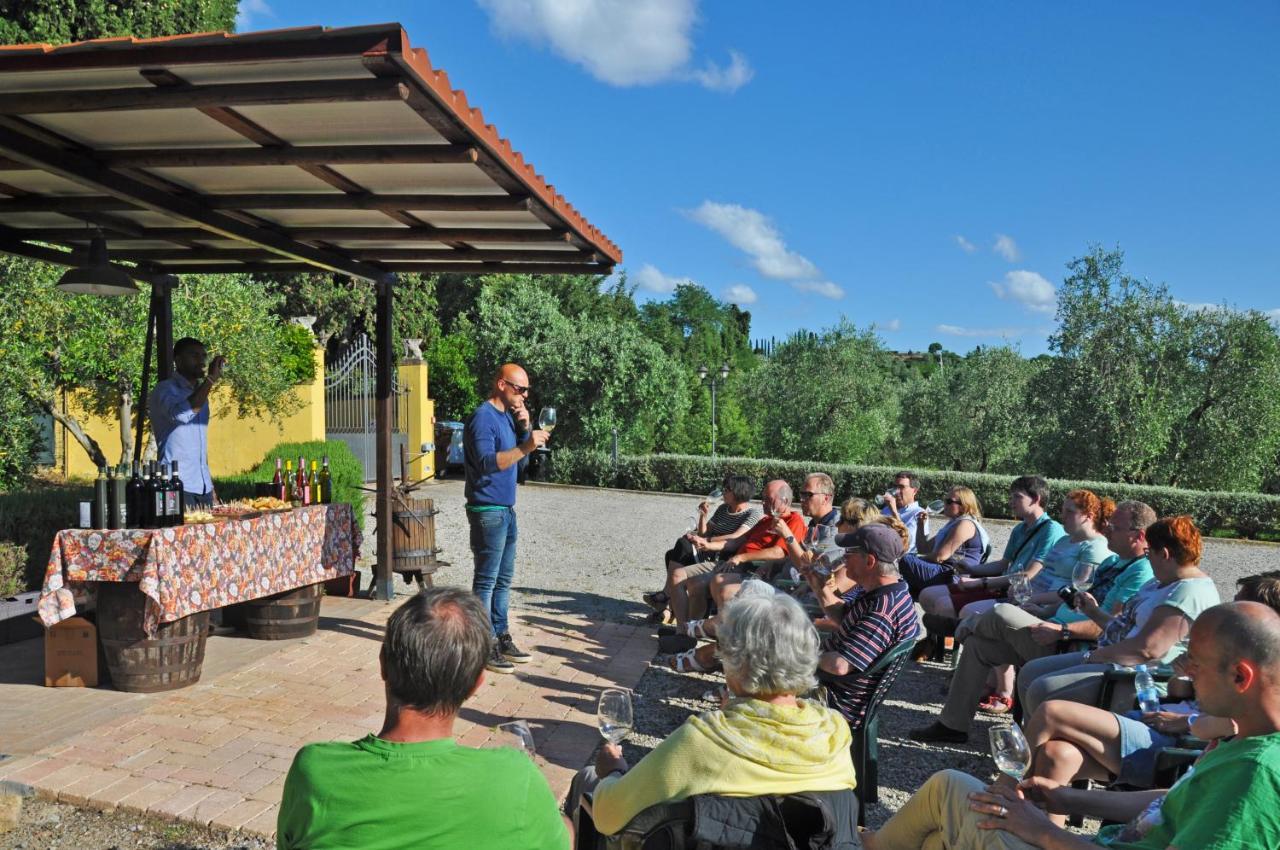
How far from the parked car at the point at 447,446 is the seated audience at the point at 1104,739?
19927 mm

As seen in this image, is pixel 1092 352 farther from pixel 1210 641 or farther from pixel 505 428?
pixel 1210 641

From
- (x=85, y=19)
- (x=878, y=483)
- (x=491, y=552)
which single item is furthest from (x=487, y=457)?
(x=878, y=483)

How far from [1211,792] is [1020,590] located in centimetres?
309

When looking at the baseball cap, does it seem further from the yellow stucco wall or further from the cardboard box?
the yellow stucco wall

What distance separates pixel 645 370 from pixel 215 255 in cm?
1689

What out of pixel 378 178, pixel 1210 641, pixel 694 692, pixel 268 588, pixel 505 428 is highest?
pixel 378 178

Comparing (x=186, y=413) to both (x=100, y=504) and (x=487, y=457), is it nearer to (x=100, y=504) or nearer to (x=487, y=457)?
(x=100, y=504)

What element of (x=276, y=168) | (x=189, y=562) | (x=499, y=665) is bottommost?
(x=499, y=665)

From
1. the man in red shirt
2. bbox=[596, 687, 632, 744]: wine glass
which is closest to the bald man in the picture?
the man in red shirt

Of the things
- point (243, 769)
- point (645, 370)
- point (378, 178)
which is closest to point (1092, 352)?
point (645, 370)

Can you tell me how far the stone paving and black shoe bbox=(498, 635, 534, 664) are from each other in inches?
2.6

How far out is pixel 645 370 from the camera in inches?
923

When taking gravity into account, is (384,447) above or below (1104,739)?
above

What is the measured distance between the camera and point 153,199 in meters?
4.84
